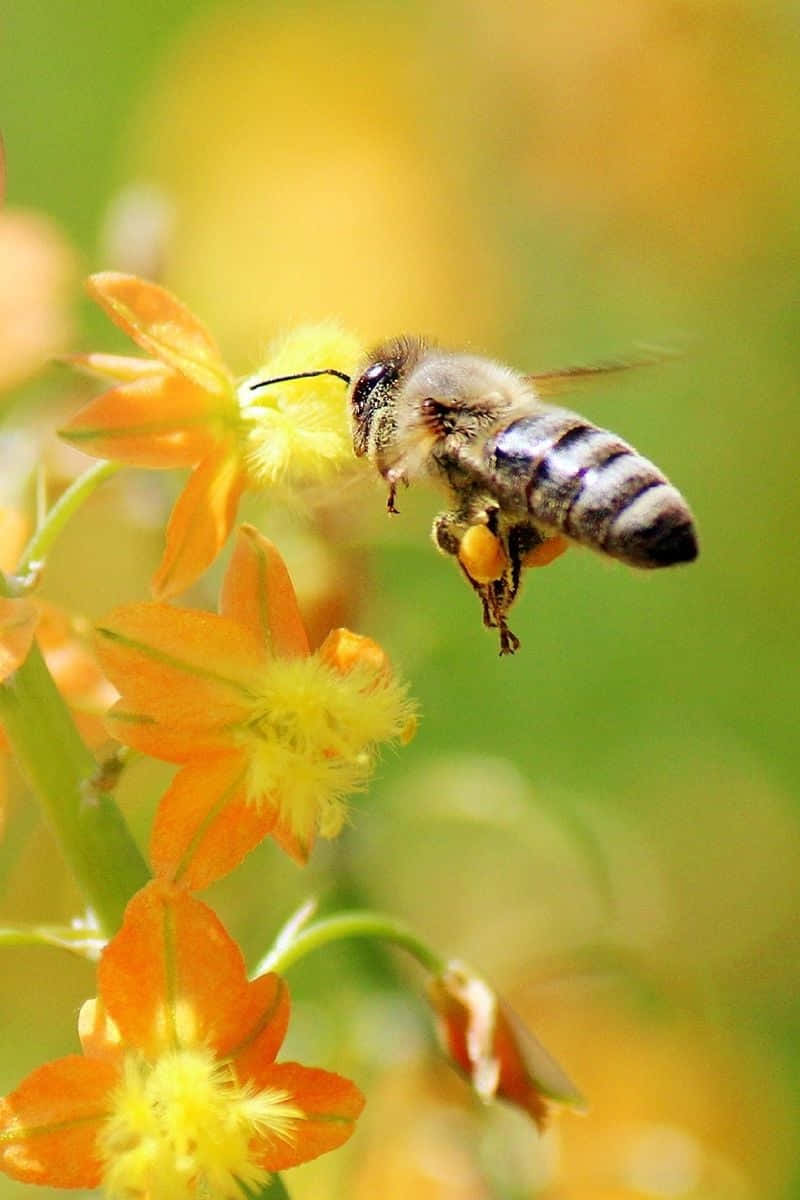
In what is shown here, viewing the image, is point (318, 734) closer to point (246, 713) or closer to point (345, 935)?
point (246, 713)

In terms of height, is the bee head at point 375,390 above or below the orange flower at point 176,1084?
above

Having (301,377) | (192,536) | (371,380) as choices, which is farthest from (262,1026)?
(371,380)

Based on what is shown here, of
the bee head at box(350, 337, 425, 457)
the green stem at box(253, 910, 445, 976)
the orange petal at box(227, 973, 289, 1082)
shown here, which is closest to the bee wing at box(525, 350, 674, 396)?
the bee head at box(350, 337, 425, 457)

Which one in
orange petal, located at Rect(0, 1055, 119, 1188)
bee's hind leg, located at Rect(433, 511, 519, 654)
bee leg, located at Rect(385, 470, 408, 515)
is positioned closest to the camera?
orange petal, located at Rect(0, 1055, 119, 1188)

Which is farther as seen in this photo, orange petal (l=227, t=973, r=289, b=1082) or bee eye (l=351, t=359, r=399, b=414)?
bee eye (l=351, t=359, r=399, b=414)

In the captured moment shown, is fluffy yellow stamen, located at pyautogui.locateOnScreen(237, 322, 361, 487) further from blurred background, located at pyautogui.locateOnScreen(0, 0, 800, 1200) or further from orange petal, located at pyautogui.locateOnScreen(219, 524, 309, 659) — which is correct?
orange petal, located at pyautogui.locateOnScreen(219, 524, 309, 659)

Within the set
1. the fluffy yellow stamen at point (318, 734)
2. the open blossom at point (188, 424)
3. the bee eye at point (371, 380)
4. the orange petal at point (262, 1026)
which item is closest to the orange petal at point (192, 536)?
the open blossom at point (188, 424)

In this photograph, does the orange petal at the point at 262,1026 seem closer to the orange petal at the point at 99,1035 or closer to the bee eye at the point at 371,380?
the orange petal at the point at 99,1035
